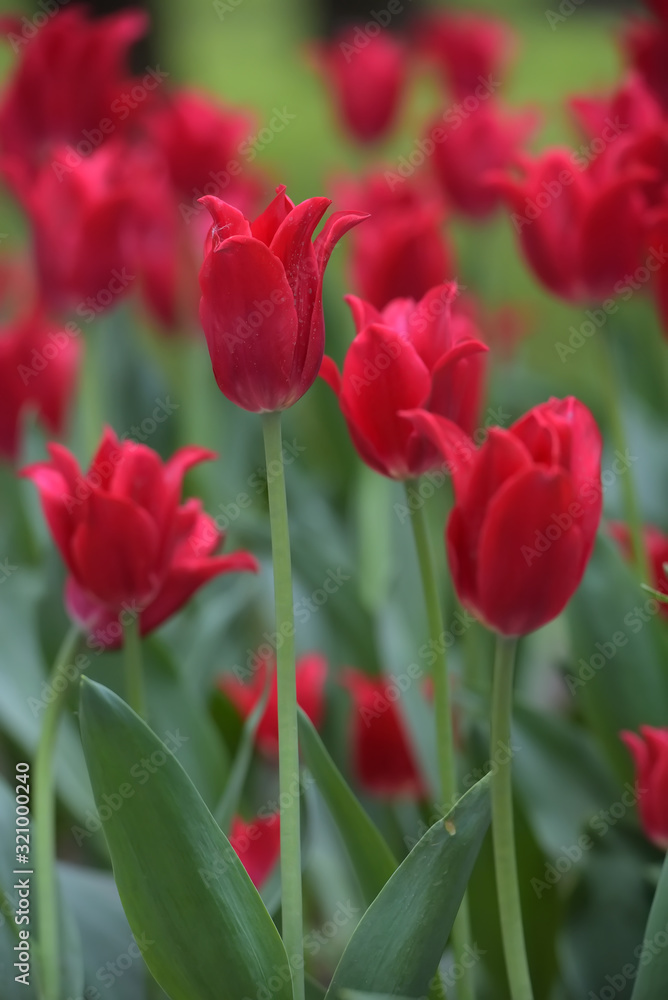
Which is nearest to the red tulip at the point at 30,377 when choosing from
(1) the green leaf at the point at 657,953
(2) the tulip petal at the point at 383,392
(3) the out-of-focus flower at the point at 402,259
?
(3) the out-of-focus flower at the point at 402,259

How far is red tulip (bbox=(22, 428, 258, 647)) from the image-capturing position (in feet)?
1.40

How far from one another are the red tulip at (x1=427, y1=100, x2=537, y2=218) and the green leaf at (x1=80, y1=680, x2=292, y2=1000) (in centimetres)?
69

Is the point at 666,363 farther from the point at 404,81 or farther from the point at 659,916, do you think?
the point at 659,916

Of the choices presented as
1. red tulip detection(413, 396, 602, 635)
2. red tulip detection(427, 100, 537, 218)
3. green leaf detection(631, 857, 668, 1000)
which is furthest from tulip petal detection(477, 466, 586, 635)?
red tulip detection(427, 100, 537, 218)

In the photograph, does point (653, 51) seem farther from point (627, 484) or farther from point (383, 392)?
point (383, 392)

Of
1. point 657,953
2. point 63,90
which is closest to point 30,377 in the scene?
point 63,90

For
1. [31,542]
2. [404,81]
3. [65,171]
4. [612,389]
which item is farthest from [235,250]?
[404,81]

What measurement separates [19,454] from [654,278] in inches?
20.4

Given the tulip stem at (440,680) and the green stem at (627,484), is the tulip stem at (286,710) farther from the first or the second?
the green stem at (627,484)

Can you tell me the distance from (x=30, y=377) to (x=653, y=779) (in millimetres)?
595

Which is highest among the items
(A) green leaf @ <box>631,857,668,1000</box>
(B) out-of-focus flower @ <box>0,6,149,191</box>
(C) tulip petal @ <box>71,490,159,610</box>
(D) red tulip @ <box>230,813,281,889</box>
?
(B) out-of-focus flower @ <box>0,6,149,191</box>

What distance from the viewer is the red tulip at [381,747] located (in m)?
0.65

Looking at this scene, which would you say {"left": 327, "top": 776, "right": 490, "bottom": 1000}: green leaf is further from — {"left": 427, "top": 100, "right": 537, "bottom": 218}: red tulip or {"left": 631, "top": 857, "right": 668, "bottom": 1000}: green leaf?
{"left": 427, "top": 100, "right": 537, "bottom": 218}: red tulip

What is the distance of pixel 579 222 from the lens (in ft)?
1.86
